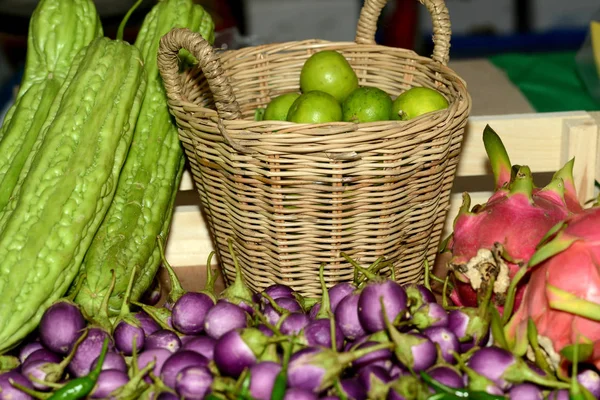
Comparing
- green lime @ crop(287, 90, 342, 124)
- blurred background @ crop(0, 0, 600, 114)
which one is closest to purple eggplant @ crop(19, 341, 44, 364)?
green lime @ crop(287, 90, 342, 124)

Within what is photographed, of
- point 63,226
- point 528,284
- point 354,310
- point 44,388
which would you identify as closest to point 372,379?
point 354,310

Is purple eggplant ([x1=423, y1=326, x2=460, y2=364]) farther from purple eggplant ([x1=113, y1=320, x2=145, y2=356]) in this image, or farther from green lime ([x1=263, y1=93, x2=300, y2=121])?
green lime ([x1=263, y1=93, x2=300, y2=121])

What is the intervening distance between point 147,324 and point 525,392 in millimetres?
438

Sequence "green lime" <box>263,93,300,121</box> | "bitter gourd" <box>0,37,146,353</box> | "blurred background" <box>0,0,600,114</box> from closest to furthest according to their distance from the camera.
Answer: "bitter gourd" <box>0,37,146,353</box>, "green lime" <box>263,93,300,121</box>, "blurred background" <box>0,0,600,114</box>

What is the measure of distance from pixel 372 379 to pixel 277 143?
12.8 inches

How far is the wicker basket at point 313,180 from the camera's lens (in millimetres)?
956

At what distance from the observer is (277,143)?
0.95m

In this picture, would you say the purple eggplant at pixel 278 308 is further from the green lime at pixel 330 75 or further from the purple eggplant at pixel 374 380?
the green lime at pixel 330 75

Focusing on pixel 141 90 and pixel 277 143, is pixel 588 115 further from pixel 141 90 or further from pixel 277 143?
pixel 141 90

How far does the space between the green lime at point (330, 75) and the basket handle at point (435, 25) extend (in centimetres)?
10

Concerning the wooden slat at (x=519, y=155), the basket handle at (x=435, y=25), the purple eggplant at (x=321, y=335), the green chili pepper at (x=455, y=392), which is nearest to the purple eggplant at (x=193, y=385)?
the purple eggplant at (x=321, y=335)

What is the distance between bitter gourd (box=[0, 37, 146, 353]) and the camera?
0.95 m

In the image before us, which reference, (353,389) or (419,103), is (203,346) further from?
(419,103)

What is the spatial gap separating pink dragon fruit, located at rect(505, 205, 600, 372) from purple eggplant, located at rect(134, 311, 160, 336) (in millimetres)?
415
